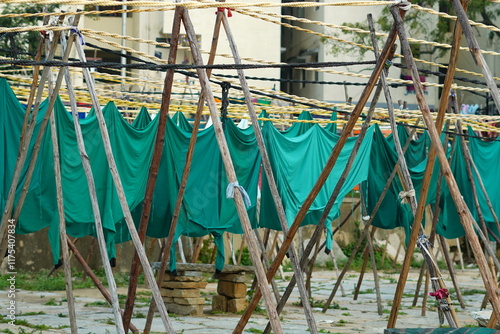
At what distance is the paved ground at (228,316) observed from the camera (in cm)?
830

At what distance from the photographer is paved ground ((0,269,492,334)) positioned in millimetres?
8305

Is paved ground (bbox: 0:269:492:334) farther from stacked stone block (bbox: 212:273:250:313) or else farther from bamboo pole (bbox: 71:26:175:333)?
bamboo pole (bbox: 71:26:175:333)

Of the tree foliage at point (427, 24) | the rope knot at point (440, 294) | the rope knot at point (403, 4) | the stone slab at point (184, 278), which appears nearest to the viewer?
the rope knot at point (403, 4)

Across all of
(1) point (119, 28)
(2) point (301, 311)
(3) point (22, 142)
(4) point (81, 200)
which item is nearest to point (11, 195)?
(3) point (22, 142)

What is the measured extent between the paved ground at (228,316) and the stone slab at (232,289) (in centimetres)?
30

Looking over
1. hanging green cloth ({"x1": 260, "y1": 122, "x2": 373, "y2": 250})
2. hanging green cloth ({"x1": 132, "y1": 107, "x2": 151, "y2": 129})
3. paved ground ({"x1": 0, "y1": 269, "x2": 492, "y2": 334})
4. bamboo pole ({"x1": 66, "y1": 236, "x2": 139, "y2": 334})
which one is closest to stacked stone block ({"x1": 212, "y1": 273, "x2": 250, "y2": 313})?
paved ground ({"x1": 0, "y1": 269, "x2": 492, "y2": 334})

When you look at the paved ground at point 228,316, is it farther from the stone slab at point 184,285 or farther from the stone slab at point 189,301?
the stone slab at point 184,285

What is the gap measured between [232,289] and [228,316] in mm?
376

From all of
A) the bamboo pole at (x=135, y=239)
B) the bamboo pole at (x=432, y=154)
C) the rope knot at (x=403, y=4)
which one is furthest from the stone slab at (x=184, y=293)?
the rope knot at (x=403, y=4)

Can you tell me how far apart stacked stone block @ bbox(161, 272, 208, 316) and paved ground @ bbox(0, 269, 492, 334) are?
0.16 metres

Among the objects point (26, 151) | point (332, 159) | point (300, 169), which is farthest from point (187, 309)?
point (332, 159)

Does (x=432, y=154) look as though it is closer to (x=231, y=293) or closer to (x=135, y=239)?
(x=135, y=239)

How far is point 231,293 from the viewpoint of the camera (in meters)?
9.66

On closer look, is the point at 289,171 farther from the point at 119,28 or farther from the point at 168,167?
the point at 119,28
